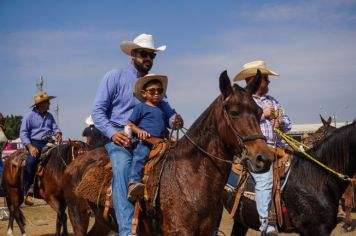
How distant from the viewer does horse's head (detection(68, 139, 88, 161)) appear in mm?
9336

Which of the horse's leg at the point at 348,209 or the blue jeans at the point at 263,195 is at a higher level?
the blue jeans at the point at 263,195

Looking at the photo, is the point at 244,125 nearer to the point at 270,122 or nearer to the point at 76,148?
the point at 270,122

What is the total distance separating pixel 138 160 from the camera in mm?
4602

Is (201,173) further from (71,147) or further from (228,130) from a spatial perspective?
(71,147)

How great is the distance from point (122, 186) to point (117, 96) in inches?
45.0

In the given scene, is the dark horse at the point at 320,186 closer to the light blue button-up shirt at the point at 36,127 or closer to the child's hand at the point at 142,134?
the child's hand at the point at 142,134

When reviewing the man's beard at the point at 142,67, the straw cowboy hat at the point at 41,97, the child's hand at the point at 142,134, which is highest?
the man's beard at the point at 142,67

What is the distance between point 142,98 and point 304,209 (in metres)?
2.75

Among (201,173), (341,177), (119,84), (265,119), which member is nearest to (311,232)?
(341,177)

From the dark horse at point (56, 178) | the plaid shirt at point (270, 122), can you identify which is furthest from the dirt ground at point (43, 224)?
the plaid shirt at point (270, 122)

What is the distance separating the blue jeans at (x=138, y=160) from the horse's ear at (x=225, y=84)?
1141 mm

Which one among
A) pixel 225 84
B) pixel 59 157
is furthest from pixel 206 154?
pixel 59 157

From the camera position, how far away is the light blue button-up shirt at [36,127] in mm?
9898

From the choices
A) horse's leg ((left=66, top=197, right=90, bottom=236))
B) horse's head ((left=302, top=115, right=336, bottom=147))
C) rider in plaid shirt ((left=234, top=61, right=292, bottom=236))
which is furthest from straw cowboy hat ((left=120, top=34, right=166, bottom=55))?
horse's head ((left=302, top=115, right=336, bottom=147))
